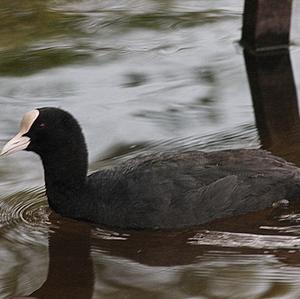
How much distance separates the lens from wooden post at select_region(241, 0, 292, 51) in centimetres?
950

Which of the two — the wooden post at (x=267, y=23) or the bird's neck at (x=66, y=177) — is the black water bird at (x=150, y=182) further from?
the wooden post at (x=267, y=23)

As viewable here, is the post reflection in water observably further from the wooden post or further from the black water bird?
the black water bird

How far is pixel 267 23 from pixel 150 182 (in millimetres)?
3377

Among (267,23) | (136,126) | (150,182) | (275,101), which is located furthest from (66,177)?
(267,23)

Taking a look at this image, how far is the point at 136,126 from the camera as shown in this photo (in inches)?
319

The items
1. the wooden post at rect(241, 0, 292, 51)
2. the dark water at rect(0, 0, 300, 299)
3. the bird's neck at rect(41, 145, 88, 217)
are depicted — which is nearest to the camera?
the dark water at rect(0, 0, 300, 299)

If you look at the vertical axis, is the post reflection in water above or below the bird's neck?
below

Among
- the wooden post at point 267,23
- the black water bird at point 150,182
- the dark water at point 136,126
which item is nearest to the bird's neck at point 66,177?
the black water bird at point 150,182

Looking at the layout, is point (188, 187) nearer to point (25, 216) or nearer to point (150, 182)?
point (150, 182)

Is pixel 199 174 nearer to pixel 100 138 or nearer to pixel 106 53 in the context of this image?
pixel 100 138

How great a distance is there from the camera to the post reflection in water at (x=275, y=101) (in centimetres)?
764

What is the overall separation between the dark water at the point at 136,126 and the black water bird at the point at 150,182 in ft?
0.31

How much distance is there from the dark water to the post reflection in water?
0.07ft

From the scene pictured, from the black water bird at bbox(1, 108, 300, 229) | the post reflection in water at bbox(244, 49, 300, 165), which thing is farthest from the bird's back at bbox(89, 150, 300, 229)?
the post reflection in water at bbox(244, 49, 300, 165)
